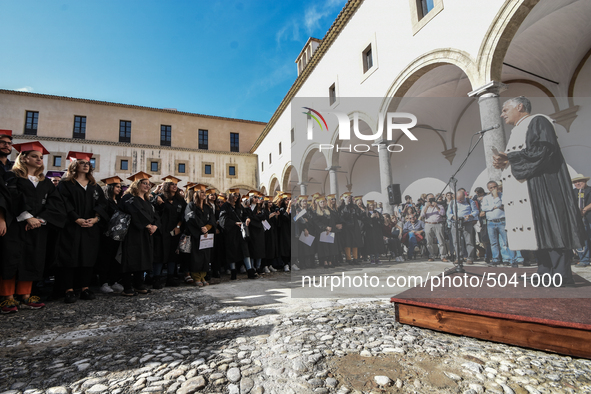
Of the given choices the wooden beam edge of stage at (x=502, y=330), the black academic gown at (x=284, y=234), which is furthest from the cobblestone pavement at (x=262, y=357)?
the black academic gown at (x=284, y=234)

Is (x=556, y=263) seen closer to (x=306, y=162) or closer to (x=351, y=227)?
(x=351, y=227)

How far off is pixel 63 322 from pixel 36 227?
146 cm

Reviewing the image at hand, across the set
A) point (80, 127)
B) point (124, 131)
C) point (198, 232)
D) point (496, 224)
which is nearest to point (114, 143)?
point (124, 131)

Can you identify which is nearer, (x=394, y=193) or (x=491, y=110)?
(x=394, y=193)

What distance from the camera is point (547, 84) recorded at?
921 cm

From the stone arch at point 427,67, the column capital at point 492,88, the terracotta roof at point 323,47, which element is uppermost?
the terracotta roof at point 323,47

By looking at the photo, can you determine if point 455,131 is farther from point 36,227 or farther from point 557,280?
point 36,227

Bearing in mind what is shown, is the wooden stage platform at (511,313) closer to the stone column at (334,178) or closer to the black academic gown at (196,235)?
the black academic gown at (196,235)

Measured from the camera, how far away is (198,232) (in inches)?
219

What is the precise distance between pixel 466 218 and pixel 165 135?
30.3 m

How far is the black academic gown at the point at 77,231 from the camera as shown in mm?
4129

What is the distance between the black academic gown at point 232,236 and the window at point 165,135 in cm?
2608

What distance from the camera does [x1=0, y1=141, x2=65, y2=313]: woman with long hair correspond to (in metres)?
3.57

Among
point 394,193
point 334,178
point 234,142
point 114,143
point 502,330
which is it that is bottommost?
point 502,330
